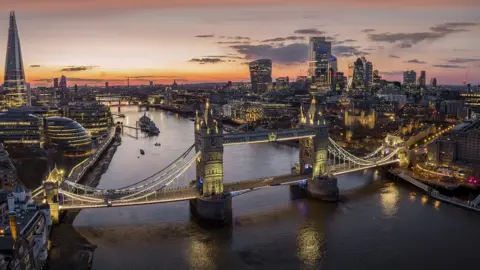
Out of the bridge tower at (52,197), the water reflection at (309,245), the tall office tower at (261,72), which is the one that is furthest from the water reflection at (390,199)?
the tall office tower at (261,72)

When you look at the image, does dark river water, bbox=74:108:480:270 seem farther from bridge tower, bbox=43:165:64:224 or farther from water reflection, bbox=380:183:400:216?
bridge tower, bbox=43:165:64:224

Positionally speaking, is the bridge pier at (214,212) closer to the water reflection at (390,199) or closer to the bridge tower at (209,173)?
the bridge tower at (209,173)

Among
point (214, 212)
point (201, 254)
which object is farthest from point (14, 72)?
point (201, 254)

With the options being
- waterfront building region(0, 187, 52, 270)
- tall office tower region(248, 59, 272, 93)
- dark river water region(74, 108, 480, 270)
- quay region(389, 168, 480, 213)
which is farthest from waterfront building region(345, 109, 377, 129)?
tall office tower region(248, 59, 272, 93)

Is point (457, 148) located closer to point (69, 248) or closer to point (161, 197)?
point (161, 197)

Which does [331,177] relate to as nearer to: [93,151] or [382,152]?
[382,152]

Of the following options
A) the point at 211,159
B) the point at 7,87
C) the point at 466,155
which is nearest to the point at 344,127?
the point at 466,155
